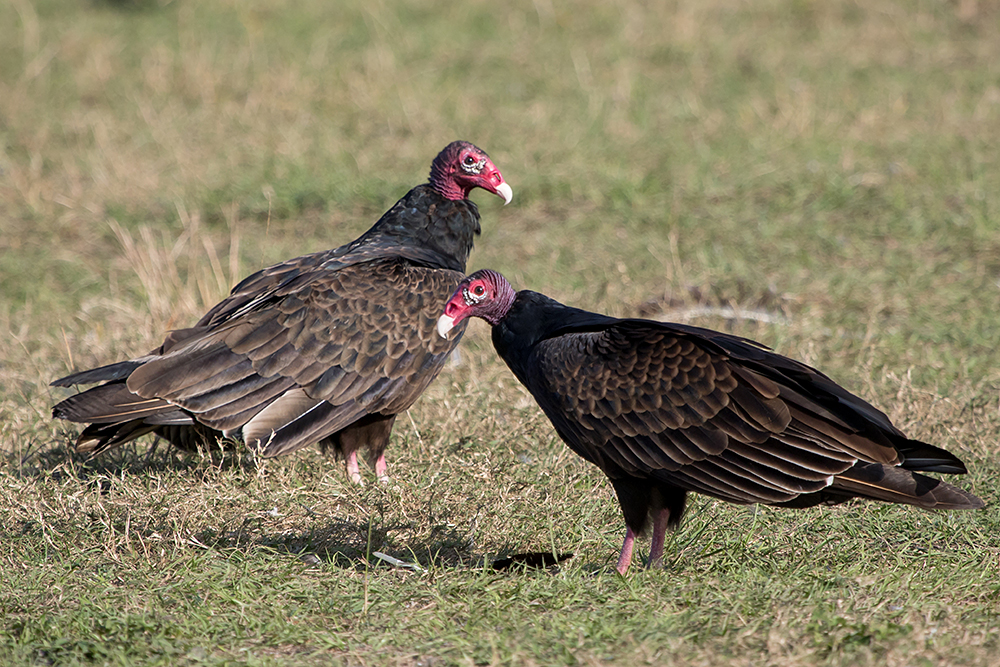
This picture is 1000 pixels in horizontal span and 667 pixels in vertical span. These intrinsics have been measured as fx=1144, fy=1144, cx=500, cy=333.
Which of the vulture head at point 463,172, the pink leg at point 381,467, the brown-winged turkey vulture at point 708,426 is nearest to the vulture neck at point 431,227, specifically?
the vulture head at point 463,172

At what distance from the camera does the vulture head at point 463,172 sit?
16.1 ft

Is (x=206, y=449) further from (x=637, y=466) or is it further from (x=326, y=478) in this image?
(x=637, y=466)

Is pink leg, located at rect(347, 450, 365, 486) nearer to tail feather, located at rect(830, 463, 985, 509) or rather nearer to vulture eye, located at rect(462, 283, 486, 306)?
vulture eye, located at rect(462, 283, 486, 306)

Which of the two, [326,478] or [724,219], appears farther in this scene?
[724,219]

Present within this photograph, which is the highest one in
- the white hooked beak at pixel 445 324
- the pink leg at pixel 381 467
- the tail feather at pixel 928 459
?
the white hooked beak at pixel 445 324

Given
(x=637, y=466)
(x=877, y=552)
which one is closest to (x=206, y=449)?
(x=637, y=466)

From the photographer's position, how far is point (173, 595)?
3.25 meters

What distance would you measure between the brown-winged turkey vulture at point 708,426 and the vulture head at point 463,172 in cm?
147

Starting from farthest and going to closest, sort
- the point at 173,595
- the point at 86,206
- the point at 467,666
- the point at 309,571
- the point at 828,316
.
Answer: the point at 86,206
the point at 828,316
the point at 309,571
the point at 173,595
the point at 467,666

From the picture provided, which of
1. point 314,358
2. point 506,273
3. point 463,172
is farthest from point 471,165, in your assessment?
point 506,273

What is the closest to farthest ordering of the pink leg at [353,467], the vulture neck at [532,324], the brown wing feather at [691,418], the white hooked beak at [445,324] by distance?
1. the brown wing feather at [691,418]
2. the vulture neck at [532,324]
3. the white hooked beak at [445,324]
4. the pink leg at [353,467]

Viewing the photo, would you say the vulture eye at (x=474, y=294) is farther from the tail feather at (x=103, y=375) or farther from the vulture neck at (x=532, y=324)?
the tail feather at (x=103, y=375)

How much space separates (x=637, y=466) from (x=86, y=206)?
17.0ft

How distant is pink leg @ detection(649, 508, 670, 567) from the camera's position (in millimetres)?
3455
